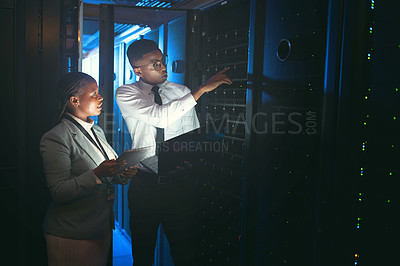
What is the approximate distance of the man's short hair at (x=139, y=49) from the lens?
7.22 feet

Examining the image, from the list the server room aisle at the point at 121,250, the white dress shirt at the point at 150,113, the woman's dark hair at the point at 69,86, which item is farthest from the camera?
the server room aisle at the point at 121,250

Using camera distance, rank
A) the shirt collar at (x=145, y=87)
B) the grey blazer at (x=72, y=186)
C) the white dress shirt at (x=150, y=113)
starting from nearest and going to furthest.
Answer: the grey blazer at (x=72, y=186) → the white dress shirt at (x=150, y=113) → the shirt collar at (x=145, y=87)

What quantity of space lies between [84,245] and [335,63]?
139cm

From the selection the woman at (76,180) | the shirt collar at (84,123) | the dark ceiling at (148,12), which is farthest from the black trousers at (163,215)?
the dark ceiling at (148,12)

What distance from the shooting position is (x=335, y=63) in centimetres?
113

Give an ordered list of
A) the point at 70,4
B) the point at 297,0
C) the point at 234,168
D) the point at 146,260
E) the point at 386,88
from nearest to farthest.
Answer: the point at 386,88 < the point at 297,0 < the point at 234,168 < the point at 70,4 < the point at 146,260

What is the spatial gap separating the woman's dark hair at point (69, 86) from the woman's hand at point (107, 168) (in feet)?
1.09

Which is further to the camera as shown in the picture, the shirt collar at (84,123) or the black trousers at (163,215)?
the black trousers at (163,215)

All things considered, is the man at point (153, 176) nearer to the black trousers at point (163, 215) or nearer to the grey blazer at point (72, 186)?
the black trousers at point (163, 215)

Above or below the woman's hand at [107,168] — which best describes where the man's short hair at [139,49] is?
above

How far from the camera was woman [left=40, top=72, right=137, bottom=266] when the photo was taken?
5.69 ft

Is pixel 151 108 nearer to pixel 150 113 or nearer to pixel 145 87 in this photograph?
pixel 150 113

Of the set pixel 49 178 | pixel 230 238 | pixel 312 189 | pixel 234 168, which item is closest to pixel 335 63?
pixel 312 189

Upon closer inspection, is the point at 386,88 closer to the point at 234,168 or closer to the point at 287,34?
the point at 287,34
